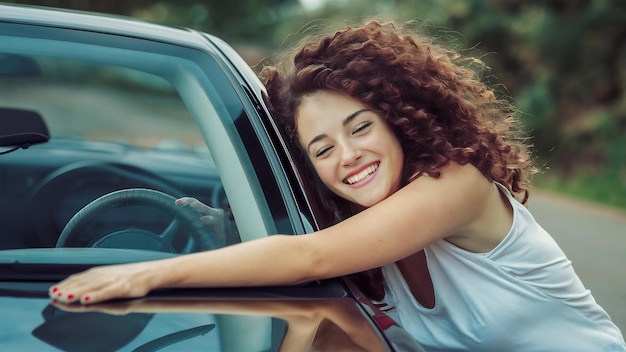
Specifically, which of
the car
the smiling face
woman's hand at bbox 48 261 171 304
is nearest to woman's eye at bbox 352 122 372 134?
the smiling face

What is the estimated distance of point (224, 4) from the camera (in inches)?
1132

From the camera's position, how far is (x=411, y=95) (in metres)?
2.20

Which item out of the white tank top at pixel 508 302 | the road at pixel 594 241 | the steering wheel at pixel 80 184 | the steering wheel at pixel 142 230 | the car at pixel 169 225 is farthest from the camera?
the road at pixel 594 241

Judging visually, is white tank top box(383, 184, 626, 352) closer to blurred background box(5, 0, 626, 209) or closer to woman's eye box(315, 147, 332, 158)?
woman's eye box(315, 147, 332, 158)

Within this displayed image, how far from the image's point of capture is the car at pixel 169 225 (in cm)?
150

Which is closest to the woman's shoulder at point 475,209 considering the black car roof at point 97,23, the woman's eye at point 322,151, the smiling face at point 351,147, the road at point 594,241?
the smiling face at point 351,147

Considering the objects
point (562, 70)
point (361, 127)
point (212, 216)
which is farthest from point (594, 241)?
point (562, 70)

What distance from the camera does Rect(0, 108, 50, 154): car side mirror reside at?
2.37 metres

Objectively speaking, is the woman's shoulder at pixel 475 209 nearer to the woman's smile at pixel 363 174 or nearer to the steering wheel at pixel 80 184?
the woman's smile at pixel 363 174

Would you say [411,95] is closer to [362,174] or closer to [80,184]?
[362,174]

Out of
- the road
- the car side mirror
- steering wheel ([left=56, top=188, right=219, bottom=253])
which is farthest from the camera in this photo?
the road

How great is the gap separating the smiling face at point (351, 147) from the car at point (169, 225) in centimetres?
9

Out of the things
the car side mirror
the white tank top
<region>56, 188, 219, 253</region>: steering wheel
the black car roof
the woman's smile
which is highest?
the car side mirror

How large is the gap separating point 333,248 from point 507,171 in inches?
25.9
